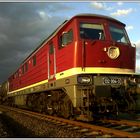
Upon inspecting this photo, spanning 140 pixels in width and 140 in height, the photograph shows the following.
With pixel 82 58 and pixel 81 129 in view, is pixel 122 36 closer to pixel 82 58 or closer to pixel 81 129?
pixel 82 58

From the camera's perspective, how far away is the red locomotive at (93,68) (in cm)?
1116

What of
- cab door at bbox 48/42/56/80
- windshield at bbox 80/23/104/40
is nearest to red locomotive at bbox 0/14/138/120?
windshield at bbox 80/23/104/40

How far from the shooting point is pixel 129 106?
1173 cm

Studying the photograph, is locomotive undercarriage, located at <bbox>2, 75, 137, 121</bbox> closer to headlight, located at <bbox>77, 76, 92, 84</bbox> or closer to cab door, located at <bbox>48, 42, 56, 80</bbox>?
headlight, located at <bbox>77, 76, 92, 84</bbox>

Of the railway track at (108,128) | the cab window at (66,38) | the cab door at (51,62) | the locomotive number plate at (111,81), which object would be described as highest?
the cab window at (66,38)

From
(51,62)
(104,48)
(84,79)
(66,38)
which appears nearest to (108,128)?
(84,79)

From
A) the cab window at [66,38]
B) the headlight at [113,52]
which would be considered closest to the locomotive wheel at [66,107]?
the cab window at [66,38]

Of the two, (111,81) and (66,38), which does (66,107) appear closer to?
(111,81)

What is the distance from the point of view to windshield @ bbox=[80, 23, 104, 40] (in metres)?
11.8

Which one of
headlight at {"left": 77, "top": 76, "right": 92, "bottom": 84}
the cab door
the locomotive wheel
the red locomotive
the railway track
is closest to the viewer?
the railway track

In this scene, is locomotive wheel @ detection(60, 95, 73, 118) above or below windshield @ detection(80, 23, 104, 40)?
below

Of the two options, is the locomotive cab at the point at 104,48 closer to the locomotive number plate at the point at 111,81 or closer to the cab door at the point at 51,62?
the locomotive number plate at the point at 111,81

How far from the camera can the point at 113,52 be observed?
1180cm

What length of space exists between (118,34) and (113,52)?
1.25 metres
